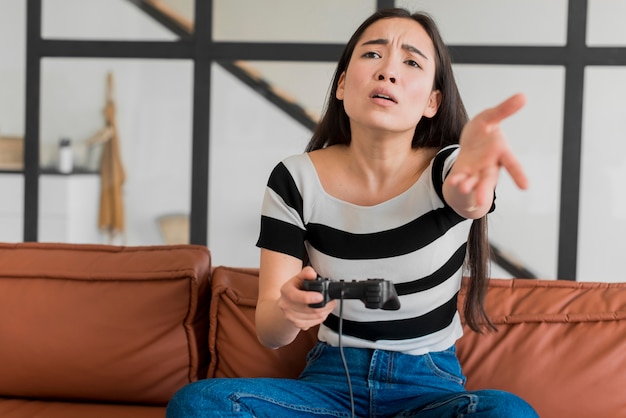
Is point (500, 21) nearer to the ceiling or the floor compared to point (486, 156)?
nearer to the ceiling

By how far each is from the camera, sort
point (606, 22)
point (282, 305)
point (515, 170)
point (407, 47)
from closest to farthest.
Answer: point (515, 170)
point (282, 305)
point (407, 47)
point (606, 22)

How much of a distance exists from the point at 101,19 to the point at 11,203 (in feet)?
3.39

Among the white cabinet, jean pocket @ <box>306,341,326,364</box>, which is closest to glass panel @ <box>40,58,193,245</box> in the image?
the white cabinet

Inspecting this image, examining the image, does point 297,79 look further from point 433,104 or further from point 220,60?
point 433,104

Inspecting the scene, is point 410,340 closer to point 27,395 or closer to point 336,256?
point 336,256

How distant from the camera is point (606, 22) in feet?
11.8

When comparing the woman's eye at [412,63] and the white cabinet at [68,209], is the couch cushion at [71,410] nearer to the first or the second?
the woman's eye at [412,63]

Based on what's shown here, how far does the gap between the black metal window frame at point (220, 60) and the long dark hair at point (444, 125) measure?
2.06m

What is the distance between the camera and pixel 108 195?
12.9ft

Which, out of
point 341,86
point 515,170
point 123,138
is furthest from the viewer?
point 123,138

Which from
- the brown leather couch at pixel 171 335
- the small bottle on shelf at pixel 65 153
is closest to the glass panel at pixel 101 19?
the small bottle on shelf at pixel 65 153

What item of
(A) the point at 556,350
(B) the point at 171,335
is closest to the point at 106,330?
(B) the point at 171,335

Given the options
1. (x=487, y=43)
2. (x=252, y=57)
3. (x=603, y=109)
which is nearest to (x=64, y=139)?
(x=252, y=57)

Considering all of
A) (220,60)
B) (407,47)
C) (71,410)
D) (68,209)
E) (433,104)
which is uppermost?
(220,60)
